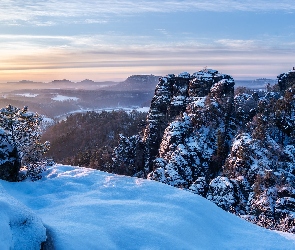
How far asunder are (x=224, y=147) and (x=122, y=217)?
3547 cm

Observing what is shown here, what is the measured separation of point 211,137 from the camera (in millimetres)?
46531

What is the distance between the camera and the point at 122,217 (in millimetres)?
12133

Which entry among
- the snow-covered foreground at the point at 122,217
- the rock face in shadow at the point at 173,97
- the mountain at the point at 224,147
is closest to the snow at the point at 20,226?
the snow-covered foreground at the point at 122,217

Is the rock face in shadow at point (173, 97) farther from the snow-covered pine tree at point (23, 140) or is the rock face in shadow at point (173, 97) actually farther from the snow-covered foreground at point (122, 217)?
the snow-covered foreground at point (122, 217)

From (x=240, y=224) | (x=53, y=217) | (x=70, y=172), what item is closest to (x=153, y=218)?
(x=53, y=217)

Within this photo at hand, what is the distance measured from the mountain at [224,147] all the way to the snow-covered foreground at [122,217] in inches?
559

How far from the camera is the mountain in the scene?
30.8 m

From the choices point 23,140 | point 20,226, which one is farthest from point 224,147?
point 20,226

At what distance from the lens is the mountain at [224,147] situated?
101 ft

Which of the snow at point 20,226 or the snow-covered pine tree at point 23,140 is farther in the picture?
the snow-covered pine tree at point 23,140

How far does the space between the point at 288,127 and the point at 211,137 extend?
36.5ft

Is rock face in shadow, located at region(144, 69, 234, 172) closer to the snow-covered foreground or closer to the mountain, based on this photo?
the mountain

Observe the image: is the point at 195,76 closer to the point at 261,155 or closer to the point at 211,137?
the point at 211,137

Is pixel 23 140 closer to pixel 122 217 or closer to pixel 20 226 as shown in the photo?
pixel 122 217
